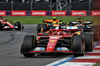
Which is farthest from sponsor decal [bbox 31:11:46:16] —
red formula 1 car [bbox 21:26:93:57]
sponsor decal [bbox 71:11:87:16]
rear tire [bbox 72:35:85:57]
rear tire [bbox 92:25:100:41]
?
rear tire [bbox 72:35:85:57]

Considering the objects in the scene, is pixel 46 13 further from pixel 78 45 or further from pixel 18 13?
pixel 78 45

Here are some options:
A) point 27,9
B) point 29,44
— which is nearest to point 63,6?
point 27,9

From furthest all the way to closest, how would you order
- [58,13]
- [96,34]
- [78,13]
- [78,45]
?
[78,13] → [58,13] → [96,34] → [78,45]

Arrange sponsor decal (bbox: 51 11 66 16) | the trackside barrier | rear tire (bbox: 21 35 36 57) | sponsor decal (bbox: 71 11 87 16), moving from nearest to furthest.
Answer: rear tire (bbox: 21 35 36 57) < the trackside barrier < sponsor decal (bbox: 71 11 87 16) < sponsor decal (bbox: 51 11 66 16)

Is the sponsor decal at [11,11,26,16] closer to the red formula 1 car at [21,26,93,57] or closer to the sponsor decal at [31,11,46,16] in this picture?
the sponsor decal at [31,11,46,16]

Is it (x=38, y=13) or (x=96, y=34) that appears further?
(x=38, y=13)

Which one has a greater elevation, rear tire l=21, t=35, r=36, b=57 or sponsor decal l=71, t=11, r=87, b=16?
rear tire l=21, t=35, r=36, b=57

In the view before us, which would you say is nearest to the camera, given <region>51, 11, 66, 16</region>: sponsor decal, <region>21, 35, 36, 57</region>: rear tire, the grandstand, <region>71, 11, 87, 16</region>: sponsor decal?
<region>21, 35, 36, 57</region>: rear tire

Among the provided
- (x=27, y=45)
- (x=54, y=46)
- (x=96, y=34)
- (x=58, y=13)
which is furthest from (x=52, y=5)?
(x=54, y=46)

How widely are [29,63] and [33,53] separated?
69.6 inches

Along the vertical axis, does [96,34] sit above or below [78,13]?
above

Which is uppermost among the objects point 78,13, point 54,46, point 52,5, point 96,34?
point 52,5

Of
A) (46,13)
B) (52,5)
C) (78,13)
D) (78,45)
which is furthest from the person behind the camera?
(52,5)

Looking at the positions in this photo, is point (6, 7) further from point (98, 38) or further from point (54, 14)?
point (98, 38)
